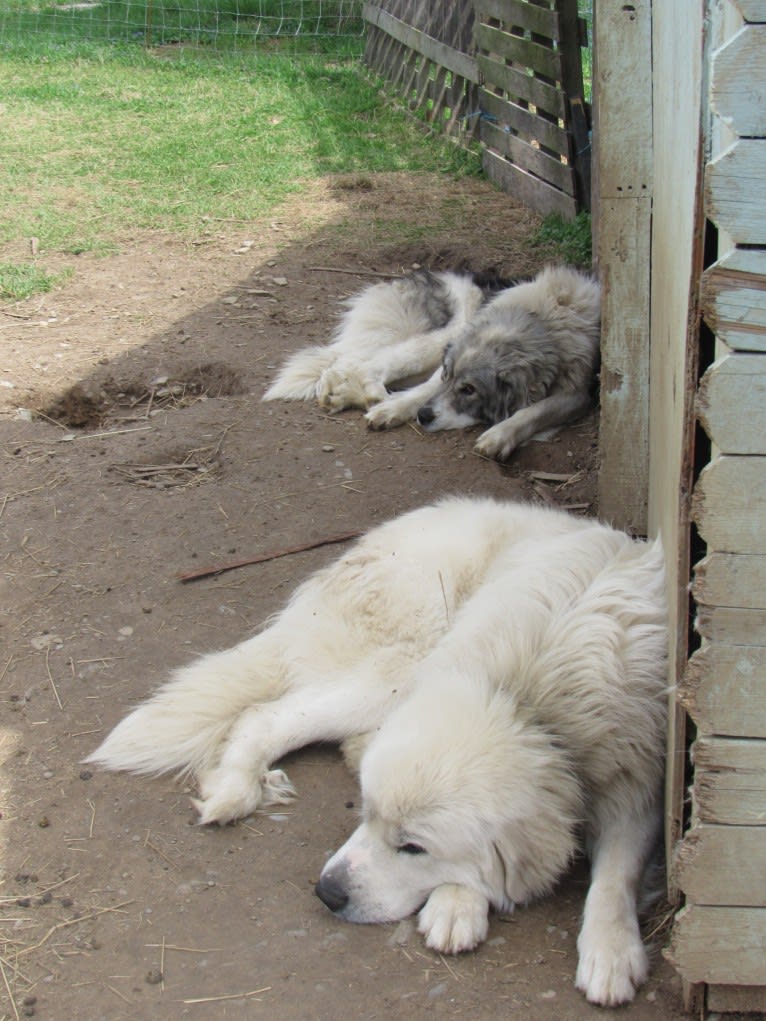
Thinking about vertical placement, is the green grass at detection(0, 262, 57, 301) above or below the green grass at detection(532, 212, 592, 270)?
below

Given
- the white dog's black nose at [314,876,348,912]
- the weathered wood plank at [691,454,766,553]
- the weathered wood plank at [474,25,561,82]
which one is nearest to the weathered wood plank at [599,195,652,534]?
the white dog's black nose at [314,876,348,912]

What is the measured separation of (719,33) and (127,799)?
258 centimetres

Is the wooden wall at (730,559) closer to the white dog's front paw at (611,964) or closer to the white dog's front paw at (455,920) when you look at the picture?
the white dog's front paw at (611,964)

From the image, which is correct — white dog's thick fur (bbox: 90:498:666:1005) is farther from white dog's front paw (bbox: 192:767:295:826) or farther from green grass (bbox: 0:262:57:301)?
green grass (bbox: 0:262:57:301)

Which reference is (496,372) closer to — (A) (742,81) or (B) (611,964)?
(B) (611,964)

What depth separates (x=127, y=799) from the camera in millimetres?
3311

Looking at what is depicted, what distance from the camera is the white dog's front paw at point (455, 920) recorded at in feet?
8.92

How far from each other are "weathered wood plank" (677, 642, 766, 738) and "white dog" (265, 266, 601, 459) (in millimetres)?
3456

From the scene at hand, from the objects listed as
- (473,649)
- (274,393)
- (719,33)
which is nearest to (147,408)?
(274,393)

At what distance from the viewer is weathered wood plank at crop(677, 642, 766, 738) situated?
2.19 m

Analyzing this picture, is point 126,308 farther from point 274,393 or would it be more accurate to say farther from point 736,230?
point 736,230

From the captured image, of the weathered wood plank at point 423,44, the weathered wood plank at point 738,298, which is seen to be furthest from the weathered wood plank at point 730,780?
the weathered wood plank at point 423,44

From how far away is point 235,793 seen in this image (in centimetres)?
319

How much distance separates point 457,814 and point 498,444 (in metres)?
3.19
